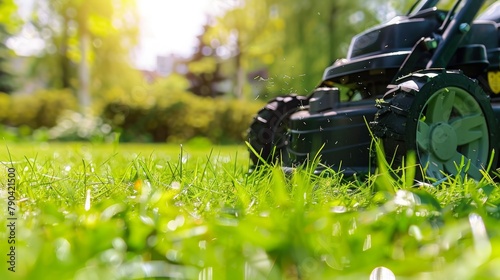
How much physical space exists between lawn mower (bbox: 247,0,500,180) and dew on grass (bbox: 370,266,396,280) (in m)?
1.09

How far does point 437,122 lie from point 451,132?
70 mm

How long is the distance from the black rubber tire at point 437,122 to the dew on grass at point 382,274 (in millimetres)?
1183

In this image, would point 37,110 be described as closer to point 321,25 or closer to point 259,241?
point 321,25

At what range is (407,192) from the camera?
3.82 ft

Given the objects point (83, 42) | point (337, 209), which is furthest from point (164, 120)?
point (337, 209)

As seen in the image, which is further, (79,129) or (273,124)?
(79,129)

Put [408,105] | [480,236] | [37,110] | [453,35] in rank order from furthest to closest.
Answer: [37,110], [453,35], [408,105], [480,236]

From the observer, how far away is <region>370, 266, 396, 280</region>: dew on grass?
728 mm

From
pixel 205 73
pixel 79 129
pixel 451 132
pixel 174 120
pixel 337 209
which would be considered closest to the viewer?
pixel 337 209

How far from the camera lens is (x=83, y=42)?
1767 centimetres

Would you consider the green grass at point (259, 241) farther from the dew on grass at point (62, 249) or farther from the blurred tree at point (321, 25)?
the blurred tree at point (321, 25)

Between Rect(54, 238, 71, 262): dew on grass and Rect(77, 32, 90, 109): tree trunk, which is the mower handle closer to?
Rect(54, 238, 71, 262): dew on grass

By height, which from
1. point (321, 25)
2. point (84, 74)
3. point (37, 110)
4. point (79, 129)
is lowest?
point (79, 129)

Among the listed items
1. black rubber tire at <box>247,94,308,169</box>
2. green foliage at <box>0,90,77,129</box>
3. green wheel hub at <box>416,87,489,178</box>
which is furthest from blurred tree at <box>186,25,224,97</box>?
green wheel hub at <box>416,87,489,178</box>
